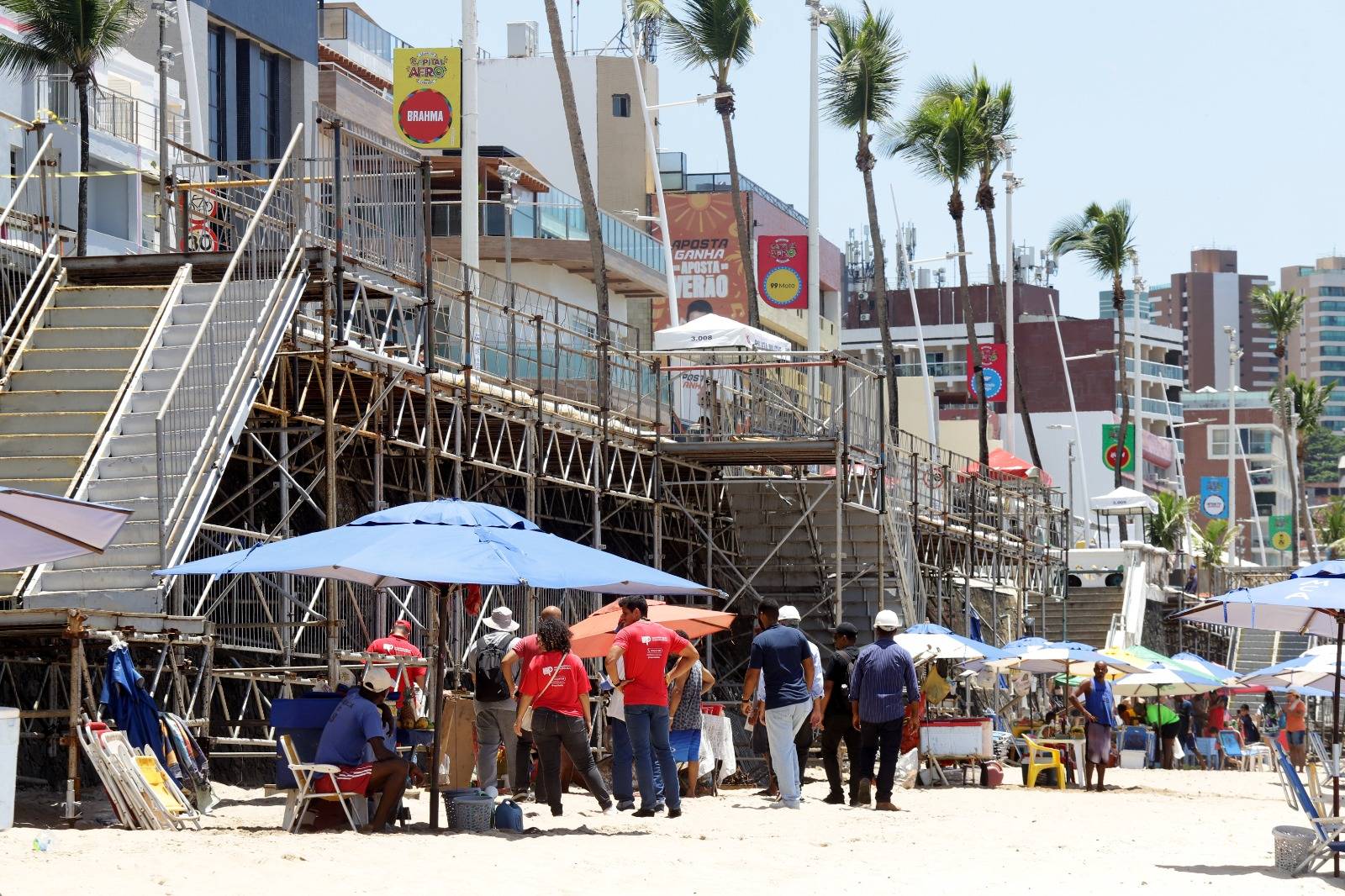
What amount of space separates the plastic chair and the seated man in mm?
11498

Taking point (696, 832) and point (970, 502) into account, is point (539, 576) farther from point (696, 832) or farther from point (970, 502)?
point (970, 502)

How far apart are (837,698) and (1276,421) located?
154m

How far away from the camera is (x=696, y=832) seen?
12836 millimetres

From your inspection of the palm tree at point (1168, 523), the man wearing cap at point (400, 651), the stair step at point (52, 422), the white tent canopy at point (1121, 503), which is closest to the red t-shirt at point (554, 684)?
the man wearing cap at point (400, 651)

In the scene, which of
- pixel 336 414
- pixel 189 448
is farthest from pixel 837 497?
pixel 189 448

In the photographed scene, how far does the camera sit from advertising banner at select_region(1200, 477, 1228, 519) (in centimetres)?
8876

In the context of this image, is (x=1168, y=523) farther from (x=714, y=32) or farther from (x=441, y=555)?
(x=441, y=555)

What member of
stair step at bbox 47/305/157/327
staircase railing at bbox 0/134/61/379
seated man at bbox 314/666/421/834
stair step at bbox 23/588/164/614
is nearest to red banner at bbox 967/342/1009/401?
staircase railing at bbox 0/134/61/379

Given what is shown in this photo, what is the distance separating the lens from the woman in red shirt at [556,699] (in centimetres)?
1272

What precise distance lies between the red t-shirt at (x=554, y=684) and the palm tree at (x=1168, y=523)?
65.2 meters

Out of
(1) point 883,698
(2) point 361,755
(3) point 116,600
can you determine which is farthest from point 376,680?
(1) point 883,698

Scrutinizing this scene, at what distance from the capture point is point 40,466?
15.1 m

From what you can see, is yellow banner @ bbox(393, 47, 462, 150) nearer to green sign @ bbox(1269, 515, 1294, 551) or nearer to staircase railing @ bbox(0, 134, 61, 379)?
staircase railing @ bbox(0, 134, 61, 379)

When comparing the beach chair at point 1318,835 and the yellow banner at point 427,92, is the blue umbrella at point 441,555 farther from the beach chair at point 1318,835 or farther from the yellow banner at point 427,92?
the yellow banner at point 427,92
